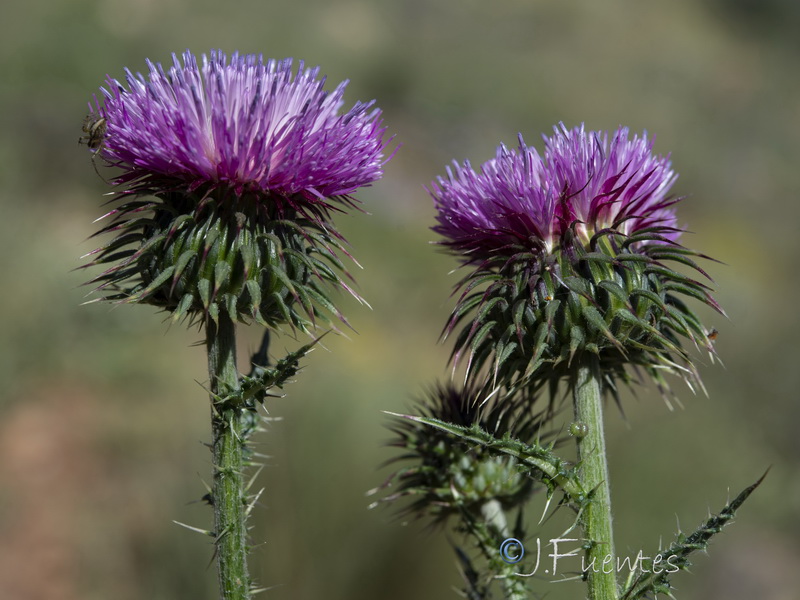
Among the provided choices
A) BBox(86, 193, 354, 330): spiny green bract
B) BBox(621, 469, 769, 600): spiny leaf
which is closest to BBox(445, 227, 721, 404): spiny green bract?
BBox(621, 469, 769, 600): spiny leaf

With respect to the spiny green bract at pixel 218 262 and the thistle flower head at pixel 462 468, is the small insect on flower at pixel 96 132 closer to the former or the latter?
the spiny green bract at pixel 218 262

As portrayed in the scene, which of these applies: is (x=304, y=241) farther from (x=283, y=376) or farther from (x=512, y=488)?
(x=512, y=488)

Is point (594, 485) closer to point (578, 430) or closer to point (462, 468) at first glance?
point (578, 430)

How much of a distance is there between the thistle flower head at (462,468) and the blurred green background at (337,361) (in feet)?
1.67

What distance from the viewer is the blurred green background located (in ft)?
27.0

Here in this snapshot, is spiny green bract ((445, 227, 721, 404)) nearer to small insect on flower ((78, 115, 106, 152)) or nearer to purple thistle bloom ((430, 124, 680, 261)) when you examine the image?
purple thistle bloom ((430, 124, 680, 261))

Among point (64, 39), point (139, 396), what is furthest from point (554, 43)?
point (139, 396)

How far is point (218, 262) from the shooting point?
324 centimetres

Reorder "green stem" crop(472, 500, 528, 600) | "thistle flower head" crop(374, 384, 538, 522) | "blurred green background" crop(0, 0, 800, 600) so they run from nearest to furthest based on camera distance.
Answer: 1. "green stem" crop(472, 500, 528, 600)
2. "thistle flower head" crop(374, 384, 538, 522)
3. "blurred green background" crop(0, 0, 800, 600)

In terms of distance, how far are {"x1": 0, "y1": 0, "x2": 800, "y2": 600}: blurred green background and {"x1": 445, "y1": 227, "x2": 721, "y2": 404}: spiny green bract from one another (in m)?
A: 1.46

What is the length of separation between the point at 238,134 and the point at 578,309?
5.17 feet

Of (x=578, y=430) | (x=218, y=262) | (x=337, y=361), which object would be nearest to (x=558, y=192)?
(x=578, y=430)

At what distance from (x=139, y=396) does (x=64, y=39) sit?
1225 cm

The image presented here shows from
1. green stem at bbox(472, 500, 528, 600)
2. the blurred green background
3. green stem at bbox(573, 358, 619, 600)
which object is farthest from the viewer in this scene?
the blurred green background
